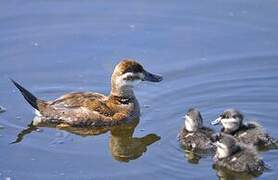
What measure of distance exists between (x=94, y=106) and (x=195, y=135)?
5.12ft

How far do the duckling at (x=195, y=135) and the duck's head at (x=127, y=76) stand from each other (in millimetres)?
1235

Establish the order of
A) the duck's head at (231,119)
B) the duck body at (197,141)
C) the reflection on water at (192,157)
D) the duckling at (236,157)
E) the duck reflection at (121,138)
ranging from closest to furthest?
the duckling at (236,157), the reflection on water at (192,157), the duck body at (197,141), the duck's head at (231,119), the duck reflection at (121,138)

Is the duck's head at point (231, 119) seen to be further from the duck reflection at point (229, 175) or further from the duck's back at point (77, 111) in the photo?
the duck's back at point (77, 111)

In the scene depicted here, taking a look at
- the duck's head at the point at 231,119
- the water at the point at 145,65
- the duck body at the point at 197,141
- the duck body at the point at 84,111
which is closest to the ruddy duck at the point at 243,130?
the duck's head at the point at 231,119

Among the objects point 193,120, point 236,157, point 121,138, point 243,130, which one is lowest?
point 121,138

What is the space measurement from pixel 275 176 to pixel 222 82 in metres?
2.55

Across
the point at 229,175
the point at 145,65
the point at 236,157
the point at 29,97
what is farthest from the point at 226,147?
the point at 145,65

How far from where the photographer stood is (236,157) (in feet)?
34.4

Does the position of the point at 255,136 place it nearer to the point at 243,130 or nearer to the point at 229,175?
the point at 243,130

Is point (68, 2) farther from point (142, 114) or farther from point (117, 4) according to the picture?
point (142, 114)

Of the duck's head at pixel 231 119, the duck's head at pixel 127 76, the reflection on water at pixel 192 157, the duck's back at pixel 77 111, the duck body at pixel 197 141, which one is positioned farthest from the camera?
the duck's head at pixel 127 76

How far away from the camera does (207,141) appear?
10883 millimetres

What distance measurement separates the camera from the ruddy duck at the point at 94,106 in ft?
38.8

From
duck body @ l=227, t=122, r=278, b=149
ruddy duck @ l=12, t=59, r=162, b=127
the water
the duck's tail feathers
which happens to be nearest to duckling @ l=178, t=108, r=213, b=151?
the water
